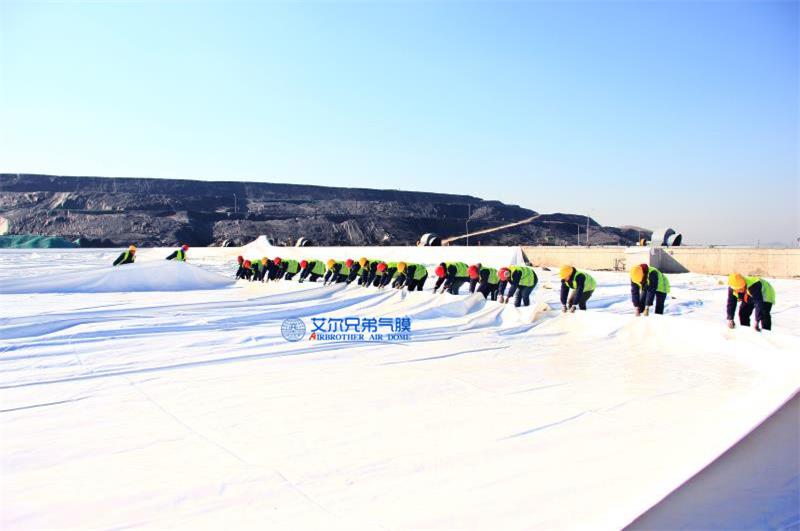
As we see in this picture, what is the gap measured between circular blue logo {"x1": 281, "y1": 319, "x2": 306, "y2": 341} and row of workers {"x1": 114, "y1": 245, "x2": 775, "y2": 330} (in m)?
3.20

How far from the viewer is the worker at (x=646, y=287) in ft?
24.5

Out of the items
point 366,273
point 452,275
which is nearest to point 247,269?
point 366,273

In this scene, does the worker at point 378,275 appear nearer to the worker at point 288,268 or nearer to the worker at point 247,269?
the worker at point 288,268

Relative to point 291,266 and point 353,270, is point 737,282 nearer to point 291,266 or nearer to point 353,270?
point 353,270

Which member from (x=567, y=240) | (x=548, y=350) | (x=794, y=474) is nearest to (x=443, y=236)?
(x=567, y=240)

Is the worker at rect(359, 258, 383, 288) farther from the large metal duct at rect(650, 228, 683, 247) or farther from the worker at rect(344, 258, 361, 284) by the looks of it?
the large metal duct at rect(650, 228, 683, 247)

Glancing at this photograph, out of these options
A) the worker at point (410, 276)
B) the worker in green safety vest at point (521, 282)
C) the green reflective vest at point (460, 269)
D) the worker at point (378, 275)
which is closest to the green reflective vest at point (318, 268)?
the worker at point (378, 275)

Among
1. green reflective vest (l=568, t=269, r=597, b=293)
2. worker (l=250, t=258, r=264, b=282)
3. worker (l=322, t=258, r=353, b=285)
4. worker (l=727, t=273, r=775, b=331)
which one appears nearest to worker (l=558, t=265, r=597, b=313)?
green reflective vest (l=568, t=269, r=597, b=293)

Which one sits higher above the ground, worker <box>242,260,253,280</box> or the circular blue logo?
worker <box>242,260,253,280</box>

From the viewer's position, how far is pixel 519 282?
356 inches

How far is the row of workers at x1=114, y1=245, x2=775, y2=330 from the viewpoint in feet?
20.7

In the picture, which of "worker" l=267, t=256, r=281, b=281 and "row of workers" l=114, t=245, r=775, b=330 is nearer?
"row of workers" l=114, t=245, r=775, b=330

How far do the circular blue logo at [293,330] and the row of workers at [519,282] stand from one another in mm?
3201

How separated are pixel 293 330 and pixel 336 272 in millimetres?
5595
